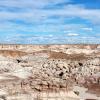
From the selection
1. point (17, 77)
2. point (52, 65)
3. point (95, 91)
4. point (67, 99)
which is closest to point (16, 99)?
point (67, 99)

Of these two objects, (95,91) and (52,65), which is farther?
(52,65)

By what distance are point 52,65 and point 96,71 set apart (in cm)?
969

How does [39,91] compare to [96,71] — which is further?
[96,71]

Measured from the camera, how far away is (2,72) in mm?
47656

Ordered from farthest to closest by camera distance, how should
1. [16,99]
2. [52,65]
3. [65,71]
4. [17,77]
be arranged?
[52,65], [65,71], [17,77], [16,99]

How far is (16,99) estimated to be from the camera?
23.5m

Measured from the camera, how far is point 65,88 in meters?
25.9

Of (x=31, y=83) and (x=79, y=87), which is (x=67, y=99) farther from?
(x=79, y=87)

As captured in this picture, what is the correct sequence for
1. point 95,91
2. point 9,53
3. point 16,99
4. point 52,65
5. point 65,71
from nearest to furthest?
point 16,99, point 95,91, point 65,71, point 52,65, point 9,53

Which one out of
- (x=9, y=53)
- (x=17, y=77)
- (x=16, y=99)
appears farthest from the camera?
(x=9, y=53)

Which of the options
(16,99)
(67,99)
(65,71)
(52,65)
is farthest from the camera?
(52,65)

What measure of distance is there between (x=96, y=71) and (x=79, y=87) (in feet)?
25.9

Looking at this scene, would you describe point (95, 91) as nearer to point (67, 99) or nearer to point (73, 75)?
point (73, 75)

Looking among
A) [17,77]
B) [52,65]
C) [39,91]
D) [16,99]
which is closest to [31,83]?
[39,91]
